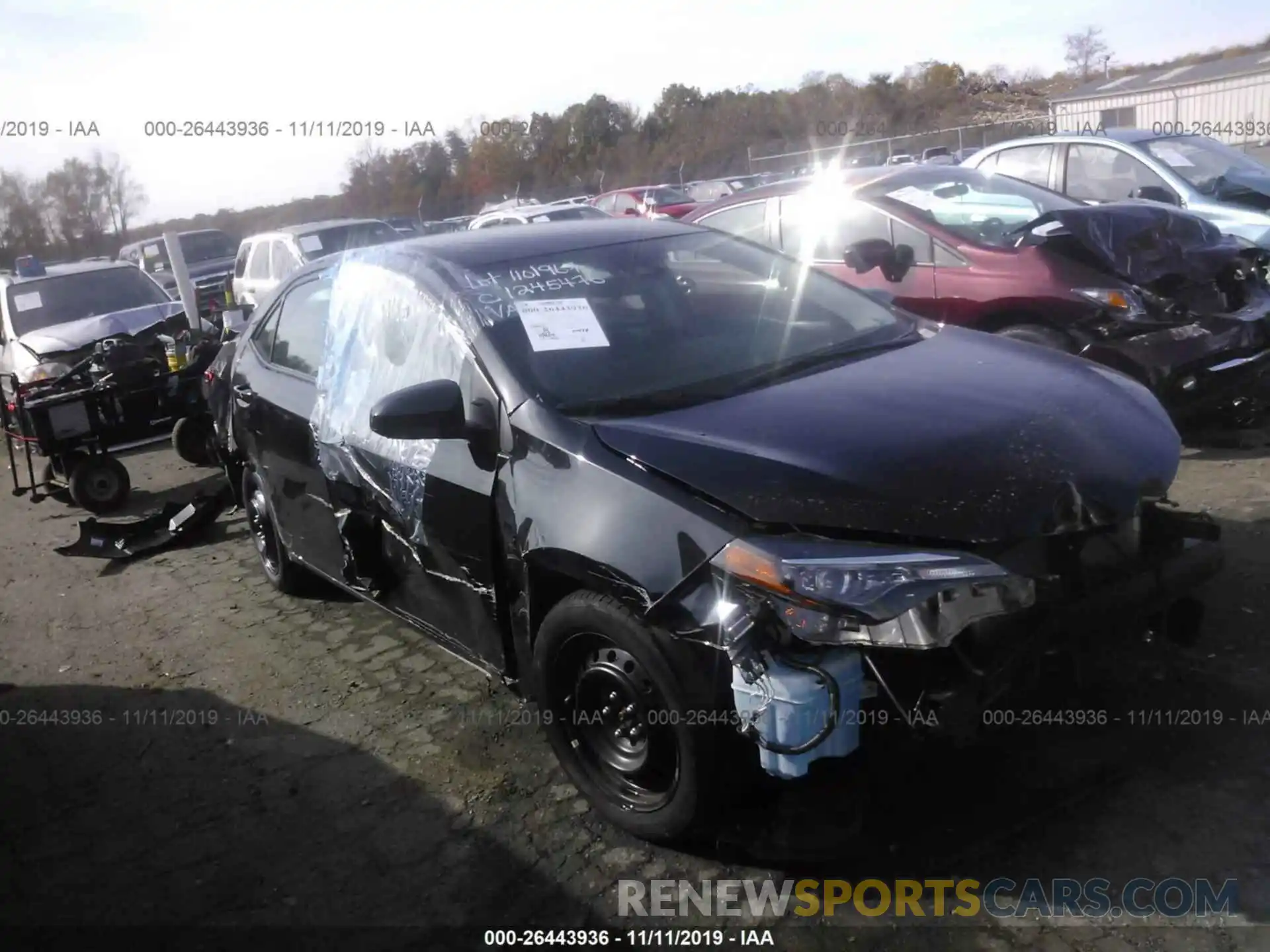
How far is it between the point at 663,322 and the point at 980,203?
3.94 meters

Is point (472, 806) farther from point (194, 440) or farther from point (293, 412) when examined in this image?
point (194, 440)

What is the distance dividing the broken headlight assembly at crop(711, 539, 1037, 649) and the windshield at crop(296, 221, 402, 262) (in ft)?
37.2

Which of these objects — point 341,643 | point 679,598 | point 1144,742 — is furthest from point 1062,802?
point 341,643

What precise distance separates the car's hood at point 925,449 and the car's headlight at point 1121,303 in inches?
87.9

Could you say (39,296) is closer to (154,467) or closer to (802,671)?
(154,467)

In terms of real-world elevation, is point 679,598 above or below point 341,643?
above

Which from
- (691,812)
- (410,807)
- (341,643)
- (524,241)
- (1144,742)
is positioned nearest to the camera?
(691,812)

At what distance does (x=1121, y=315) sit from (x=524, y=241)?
3171 mm

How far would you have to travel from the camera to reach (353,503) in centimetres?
399

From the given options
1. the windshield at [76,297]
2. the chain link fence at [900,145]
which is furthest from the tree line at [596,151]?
the windshield at [76,297]

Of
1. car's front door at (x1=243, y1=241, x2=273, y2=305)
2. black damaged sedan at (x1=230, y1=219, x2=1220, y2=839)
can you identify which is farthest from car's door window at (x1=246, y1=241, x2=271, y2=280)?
black damaged sedan at (x1=230, y1=219, x2=1220, y2=839)

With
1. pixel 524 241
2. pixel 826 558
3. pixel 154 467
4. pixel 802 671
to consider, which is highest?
pixel 524 241

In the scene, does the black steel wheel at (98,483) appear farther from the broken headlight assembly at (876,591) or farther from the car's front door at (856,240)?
the broken headlight assembly at (876,591)

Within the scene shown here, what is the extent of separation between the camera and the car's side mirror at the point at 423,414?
3135 mm
